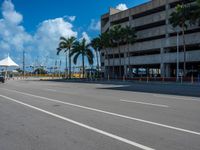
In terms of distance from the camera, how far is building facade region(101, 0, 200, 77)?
57.0m

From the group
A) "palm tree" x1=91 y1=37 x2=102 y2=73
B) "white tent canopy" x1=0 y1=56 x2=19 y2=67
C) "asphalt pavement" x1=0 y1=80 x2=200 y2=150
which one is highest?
"palm tree" x1=91 y1=37 x2=102 y2=73

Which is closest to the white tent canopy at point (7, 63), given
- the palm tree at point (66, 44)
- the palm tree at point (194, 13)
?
the palm tree at point (66, 44)

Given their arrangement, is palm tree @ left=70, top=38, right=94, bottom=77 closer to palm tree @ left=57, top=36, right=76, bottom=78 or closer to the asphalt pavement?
palm tree @ left=57, top=36, right=76, bottom=78

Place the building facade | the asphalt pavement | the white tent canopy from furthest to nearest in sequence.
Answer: the white tent canopy < the building facade < the asphalt pavement

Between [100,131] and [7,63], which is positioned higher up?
[7,63]

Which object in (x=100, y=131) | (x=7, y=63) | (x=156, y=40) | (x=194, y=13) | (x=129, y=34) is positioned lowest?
(x=100, y=131)

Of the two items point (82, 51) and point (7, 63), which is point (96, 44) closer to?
point (82, 51)

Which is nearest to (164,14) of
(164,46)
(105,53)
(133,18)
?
(164,46)

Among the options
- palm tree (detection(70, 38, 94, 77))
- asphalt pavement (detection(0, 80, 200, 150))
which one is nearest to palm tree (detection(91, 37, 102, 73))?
palm tree (detection(70, 38, 94, 77))

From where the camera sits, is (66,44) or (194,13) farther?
(66,44)

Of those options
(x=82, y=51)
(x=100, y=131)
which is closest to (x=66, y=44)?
(x=82, y=51)

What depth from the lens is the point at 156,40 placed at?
204 feet

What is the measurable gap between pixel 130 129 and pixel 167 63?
5455 centimetres

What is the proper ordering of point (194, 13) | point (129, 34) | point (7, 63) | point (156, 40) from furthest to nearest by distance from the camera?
point (7, 63)
point (129, 34)
point (156, 40)
point (194, 13)
